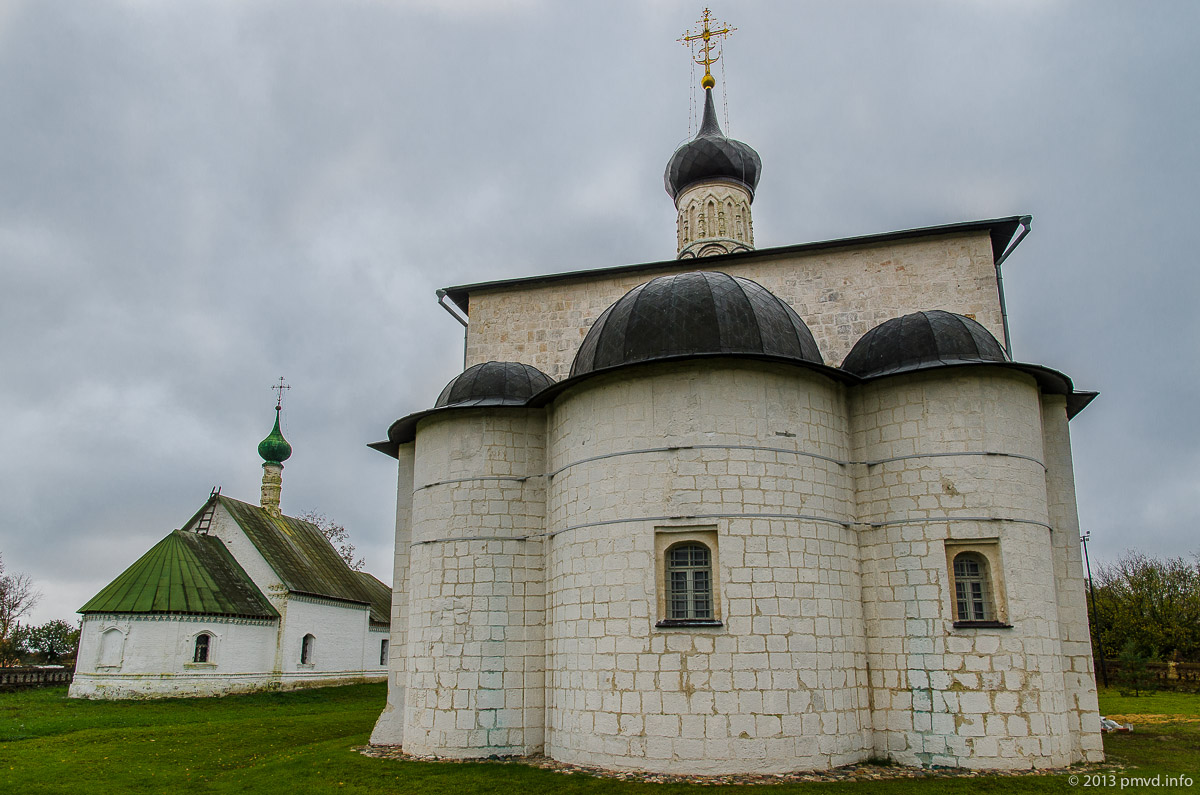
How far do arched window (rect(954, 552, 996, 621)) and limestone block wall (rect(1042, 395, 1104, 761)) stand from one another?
57.8 inches

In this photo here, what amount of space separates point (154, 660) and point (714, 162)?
20.4 meters

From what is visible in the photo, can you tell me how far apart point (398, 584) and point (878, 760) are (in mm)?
8021

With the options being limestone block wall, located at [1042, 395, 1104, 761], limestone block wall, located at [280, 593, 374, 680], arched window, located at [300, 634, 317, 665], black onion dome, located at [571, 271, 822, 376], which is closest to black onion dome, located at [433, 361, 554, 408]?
black onion dome, located at [571, 271, 822, 376]

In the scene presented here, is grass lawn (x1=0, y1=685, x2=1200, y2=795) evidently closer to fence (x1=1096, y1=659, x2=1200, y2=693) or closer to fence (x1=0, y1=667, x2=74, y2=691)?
fence (x1=1096, y1=659, x2=1200, y2=693)

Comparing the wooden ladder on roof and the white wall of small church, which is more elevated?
the wooden ladder on roof

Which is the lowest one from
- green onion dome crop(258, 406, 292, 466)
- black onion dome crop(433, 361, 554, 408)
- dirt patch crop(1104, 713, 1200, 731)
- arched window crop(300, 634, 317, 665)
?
dirt patch crop(1104, 713, 1200, 731)

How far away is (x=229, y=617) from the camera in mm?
24484

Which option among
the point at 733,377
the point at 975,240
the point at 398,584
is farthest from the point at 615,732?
the point at 975,240

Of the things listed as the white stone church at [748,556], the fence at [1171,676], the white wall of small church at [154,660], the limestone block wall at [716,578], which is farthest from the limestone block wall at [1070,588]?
the white wall of small church at [154,660]

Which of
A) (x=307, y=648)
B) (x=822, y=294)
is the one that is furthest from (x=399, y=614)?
(x=307, y=648)

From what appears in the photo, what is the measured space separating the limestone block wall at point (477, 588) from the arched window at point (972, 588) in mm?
5536

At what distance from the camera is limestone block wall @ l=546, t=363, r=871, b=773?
9555mm

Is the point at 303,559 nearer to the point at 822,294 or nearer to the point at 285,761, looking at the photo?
the point at 285,761

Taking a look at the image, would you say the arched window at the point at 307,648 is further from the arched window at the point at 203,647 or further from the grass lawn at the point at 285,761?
the grass lawn at the point at 285,761
